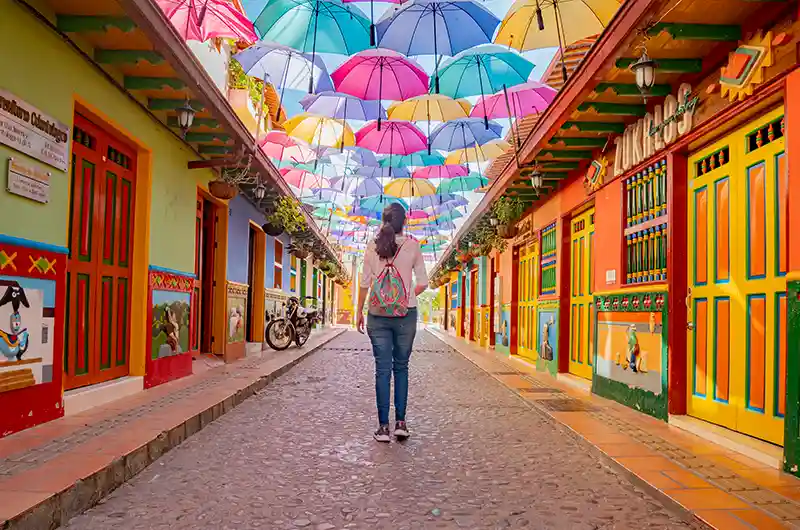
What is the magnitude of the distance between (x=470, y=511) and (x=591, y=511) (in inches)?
25.0

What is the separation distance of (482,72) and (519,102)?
0.79m

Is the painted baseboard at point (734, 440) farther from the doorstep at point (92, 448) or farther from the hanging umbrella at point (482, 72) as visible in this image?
the hanging umbrella at point (482, 72)

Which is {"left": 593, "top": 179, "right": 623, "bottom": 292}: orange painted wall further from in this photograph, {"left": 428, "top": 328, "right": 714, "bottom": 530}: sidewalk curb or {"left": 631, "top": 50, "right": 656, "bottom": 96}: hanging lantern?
{"left": 631, "top": 50, "right": 656, "bottom": 96}: hanging lantern

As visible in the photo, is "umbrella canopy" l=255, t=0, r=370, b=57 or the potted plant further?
the potted plant

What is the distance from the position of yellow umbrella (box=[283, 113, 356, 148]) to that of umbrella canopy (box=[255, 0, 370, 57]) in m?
3.74

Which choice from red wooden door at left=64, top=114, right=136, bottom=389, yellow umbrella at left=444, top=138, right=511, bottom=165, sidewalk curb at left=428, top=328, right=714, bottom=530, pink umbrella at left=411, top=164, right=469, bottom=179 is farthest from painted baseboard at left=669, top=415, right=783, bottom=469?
pink umbrella at left=411, top=164, right=469, bottom=179

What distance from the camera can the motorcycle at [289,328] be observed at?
1474 cm

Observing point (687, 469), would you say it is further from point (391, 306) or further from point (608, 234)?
point (608, 234)

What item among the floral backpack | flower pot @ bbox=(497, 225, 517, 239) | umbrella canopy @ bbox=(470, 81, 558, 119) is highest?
umbrella canopy @ bbox=(470, 81, 558, 119)

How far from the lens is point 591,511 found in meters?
3.54

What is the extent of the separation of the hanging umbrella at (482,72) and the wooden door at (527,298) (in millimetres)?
3489

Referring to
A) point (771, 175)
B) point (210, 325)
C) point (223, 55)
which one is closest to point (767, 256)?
point (771, 175)

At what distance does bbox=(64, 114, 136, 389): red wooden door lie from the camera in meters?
6.34

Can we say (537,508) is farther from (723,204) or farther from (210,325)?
(210,325)
